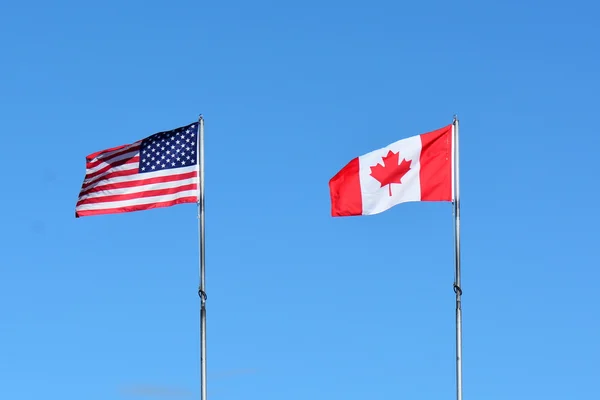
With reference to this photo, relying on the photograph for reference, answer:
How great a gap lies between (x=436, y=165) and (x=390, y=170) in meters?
1.87

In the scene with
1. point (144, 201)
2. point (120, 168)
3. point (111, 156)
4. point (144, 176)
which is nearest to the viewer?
point (144, 201)

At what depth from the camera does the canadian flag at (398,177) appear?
11388 cm

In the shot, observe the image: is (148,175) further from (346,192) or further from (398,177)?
(398,177)

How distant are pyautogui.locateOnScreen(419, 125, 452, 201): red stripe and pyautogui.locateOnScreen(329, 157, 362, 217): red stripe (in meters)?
2.63

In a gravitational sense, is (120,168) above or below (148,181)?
above

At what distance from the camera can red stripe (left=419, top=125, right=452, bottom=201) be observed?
11394 cm

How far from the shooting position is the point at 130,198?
11544 cm

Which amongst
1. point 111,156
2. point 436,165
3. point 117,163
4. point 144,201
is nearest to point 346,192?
point 436,165

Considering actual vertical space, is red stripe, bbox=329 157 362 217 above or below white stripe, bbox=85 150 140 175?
below

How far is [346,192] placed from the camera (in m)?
114

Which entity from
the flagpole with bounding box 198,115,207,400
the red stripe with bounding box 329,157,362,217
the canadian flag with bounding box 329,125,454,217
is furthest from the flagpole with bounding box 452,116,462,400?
the flagpole with bounding box 198,115,207,400

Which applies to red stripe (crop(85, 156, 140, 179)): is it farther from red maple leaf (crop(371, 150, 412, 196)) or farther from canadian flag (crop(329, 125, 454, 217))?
red maple leaf (crop(371, 150, 412, 196))

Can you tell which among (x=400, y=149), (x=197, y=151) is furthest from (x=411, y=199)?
(x=197, y=151)

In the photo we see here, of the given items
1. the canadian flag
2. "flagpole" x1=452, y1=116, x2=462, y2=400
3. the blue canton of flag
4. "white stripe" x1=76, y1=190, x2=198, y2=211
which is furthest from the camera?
the blue canton of flag
